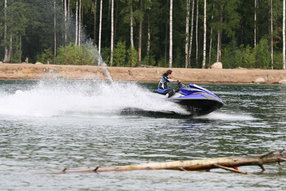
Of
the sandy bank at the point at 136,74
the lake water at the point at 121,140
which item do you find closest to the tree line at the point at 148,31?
the sandy bank at the point at 136,74

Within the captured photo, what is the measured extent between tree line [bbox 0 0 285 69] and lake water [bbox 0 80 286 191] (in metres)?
35.4

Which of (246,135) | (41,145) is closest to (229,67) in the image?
(246,135)

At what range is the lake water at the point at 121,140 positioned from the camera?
1123 cm

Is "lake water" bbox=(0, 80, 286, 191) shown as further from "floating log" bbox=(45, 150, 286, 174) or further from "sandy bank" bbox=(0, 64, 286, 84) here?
"sandy bank" bbox=(0, 64, 286, 84)

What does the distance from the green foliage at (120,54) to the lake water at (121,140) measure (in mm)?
36036

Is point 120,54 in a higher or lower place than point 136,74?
higher

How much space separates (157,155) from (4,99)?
584 inches

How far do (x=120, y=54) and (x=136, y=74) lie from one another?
704 centimetres

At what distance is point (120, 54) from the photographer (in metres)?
66.1

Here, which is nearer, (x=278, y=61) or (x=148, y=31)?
(x=278, y=61)

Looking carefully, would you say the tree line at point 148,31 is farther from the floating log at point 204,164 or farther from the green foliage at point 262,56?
the floating log at point 204,164

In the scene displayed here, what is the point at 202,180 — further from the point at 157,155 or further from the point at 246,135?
the point at 246,135

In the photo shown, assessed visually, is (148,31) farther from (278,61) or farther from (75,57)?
(278,61)

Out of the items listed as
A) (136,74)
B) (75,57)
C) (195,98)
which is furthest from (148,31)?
(195,98)
